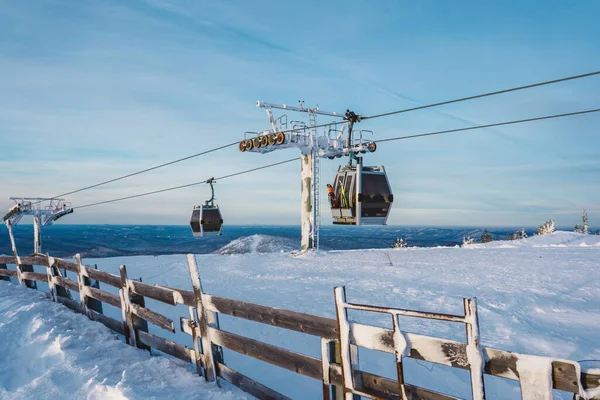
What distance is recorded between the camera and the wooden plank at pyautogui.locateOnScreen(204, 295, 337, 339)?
3.94m

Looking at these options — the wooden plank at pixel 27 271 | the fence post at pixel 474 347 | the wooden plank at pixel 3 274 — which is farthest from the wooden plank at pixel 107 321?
the wooden plank at pixel 3 274

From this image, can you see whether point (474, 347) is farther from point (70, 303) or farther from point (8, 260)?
point (8, 260)

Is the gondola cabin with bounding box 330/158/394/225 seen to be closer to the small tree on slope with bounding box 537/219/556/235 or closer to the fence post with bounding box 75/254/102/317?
the fence post with bounding box 75/254/102/317

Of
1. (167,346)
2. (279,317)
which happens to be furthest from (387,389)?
(167,346)

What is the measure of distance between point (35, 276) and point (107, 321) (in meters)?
5.27

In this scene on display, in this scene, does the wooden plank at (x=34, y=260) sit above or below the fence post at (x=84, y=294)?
above

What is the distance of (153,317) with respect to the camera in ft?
20.4

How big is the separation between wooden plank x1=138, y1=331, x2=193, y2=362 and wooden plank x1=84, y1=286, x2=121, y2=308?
1.00m

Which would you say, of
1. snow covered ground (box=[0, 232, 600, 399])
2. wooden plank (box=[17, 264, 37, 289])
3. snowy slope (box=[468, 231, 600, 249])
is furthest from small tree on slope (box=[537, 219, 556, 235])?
wooden plank (box=[17, 264, 37, 289])

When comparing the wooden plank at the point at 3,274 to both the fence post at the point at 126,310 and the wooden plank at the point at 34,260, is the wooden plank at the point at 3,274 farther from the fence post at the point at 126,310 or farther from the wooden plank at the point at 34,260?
the fence post at the point at 126,310

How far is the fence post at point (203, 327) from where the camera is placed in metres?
5.25

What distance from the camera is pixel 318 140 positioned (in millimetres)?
20500

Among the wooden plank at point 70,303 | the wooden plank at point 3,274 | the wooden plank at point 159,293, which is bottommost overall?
the wooden plank at point 70,303

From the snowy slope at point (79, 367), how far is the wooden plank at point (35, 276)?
2.56 meters
